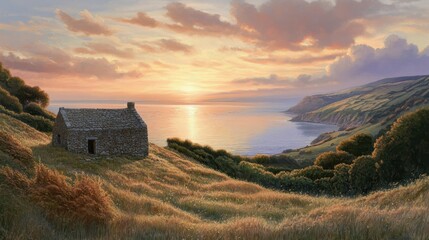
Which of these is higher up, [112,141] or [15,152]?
[15,152]

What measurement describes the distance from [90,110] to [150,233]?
131 feet

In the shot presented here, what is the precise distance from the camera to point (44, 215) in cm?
830

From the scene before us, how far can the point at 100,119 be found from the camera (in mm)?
43031

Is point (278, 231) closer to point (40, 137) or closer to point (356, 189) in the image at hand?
point (356, 189)

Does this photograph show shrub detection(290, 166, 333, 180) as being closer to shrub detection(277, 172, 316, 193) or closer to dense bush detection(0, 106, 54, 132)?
shrub detection(277, 172, 316, 193)

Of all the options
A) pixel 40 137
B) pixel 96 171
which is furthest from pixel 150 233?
pixel 40 137

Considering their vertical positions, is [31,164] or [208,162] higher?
[31,164]

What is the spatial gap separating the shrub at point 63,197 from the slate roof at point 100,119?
32.4 metres

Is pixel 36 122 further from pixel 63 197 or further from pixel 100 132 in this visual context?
pixel 63 197

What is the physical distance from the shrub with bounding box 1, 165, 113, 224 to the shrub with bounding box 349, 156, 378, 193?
41.1 m

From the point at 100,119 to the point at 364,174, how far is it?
33477 mm

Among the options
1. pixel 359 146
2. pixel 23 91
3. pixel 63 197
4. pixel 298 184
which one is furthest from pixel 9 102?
pixel 359 146

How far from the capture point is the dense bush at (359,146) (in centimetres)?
6850

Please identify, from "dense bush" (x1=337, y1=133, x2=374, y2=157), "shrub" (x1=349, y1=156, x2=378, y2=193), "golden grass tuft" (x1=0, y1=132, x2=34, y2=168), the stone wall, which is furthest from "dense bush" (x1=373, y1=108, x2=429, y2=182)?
"golden grass tuft" (x1=0, y1=132, x2=34, y2=168)
